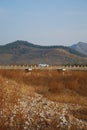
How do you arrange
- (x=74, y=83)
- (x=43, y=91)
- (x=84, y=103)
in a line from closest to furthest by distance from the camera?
(x=84, y=103) < (x=43, y=91) < (x=74, y=83)

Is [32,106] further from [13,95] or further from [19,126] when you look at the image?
[19,126]

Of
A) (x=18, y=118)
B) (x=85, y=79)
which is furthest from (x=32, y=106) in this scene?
(x=85, y=79)

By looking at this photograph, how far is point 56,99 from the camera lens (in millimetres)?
45906

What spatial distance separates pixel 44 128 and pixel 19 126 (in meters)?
1.91

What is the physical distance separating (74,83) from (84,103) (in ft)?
70.4

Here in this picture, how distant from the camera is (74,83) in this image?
66.1m

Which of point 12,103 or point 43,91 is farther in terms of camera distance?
point 43,91

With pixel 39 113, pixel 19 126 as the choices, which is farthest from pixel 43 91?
pixel 19 126

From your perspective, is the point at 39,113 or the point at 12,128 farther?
the point at 39,113

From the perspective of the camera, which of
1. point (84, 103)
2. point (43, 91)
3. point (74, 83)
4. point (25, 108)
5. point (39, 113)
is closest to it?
point (39, 113)

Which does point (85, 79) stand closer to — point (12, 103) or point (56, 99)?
point (56, 99)

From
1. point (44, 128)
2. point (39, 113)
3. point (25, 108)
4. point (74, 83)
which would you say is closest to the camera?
point (44, 128)

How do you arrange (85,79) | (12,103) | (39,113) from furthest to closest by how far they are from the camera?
(85,79) < (12,103) < (39,113)

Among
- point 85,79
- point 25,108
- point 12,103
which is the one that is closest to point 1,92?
point 12,103
